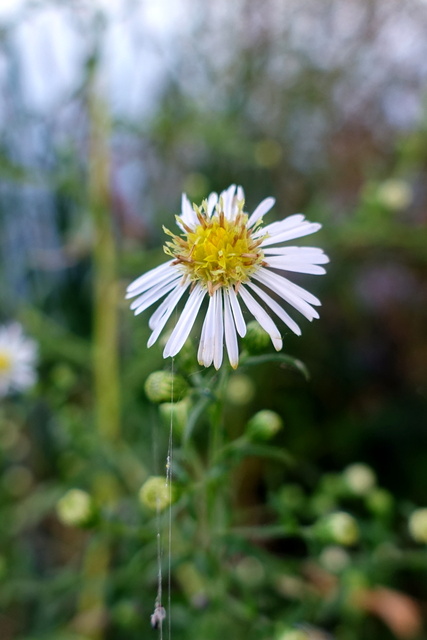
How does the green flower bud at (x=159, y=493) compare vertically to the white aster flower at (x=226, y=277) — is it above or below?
below

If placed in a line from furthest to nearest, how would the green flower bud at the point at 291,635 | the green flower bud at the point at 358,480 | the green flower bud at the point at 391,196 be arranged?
the green flower bud at the point at 391,196 → the green flower bud at the point at 358,480 → the green flower bud at the point at 291,635

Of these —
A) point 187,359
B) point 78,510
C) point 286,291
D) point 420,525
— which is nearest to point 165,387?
point 187,359

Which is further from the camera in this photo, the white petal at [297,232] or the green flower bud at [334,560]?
the green flower bud at [334,560]

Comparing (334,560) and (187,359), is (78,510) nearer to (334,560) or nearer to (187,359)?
A: (187,359)

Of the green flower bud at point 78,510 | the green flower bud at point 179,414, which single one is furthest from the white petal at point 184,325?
the green flower bud at point 78,510

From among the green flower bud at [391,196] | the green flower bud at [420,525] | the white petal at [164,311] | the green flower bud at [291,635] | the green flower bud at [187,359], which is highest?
the green flower bud at [391,196]

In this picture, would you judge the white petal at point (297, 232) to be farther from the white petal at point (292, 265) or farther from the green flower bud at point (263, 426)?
the green flower bud at point (263, 426)
